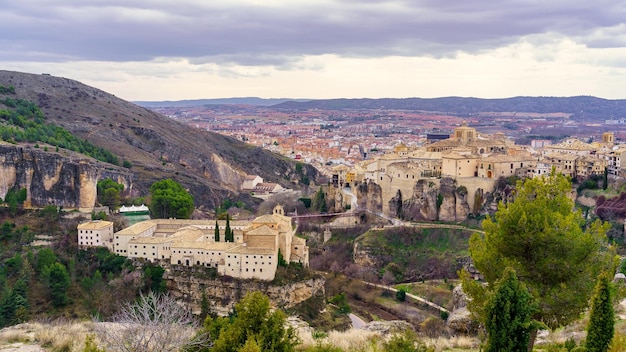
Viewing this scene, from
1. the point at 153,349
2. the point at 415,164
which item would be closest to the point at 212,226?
the point at 415,164

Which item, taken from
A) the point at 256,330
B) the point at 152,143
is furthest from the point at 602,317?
the point at 152,143

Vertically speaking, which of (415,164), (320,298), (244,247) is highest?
(415,164)

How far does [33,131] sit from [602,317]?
183ft

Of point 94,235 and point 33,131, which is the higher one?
point 33,131

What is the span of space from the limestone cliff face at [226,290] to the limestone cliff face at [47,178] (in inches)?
560

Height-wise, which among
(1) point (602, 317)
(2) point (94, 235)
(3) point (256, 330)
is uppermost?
(1) point (602, 317)

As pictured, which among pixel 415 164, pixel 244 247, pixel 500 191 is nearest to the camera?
pixel 244 247

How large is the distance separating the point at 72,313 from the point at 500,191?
2991 centimetres

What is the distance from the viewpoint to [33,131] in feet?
188

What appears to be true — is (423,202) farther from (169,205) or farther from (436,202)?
(169,205)

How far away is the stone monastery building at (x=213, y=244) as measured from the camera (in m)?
34.1

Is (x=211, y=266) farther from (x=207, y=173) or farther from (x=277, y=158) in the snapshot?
(x=277, y=158)

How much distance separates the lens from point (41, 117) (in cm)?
7069

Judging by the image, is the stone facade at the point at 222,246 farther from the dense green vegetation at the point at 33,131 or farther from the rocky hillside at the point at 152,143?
the rocky hillside at the point at 152,143
